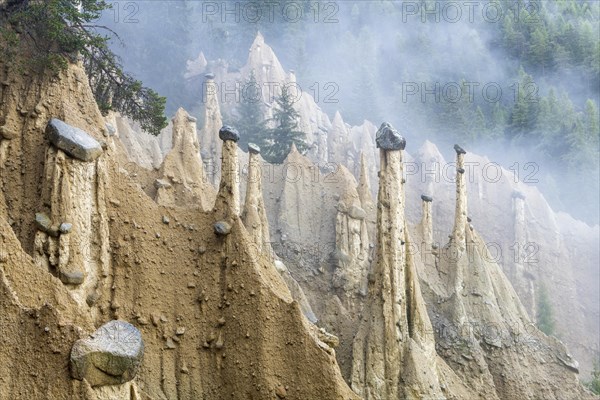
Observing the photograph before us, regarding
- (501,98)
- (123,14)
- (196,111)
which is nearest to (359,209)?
(196,111)

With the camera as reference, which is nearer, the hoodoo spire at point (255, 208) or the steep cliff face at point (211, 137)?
the hoodoo spire at point (255, 208)

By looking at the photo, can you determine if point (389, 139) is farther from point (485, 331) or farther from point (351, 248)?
point (351, 248)

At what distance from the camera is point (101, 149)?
7812 mm

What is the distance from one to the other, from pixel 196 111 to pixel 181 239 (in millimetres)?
41049

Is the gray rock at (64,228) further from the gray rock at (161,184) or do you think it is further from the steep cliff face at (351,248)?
the steep cliff face at (351,248)

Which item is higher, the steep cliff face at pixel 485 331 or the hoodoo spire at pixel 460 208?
the hoodoo spire at pixel 460 208

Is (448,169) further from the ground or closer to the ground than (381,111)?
closer to the ground

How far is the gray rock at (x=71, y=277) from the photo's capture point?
7.24 metres

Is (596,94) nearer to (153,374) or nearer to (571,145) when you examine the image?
(571,145)

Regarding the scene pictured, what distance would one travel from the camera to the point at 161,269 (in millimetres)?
8648

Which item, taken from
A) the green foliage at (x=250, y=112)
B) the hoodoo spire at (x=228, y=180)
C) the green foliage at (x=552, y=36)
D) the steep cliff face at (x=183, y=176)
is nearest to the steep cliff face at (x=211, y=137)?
the green foliage at (x=250, y=112)

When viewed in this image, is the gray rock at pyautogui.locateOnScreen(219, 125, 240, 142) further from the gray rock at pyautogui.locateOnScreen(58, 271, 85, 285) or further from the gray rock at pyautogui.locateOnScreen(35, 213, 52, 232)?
the gray rock at pyautogui.locateOnScreen(58, 271, 85, 285)

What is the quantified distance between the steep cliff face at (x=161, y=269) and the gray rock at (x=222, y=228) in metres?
0.03

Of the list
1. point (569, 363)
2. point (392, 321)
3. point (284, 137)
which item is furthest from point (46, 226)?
point (284, 137)
